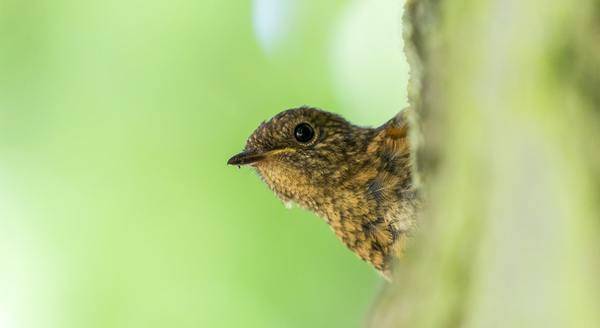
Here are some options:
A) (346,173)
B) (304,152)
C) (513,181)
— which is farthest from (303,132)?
(513,181)

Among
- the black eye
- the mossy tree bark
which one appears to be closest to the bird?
the black eye

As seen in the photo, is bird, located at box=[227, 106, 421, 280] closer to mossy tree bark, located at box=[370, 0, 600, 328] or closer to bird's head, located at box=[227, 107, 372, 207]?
bird's head, located at box=[227, 107, 372, 207]

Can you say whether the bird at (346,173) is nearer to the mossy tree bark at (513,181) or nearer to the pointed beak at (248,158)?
the pointed beak at (248,158)

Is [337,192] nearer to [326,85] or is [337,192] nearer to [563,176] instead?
[326,85]

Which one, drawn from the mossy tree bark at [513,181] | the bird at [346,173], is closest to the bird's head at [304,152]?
the bird at [346,173]

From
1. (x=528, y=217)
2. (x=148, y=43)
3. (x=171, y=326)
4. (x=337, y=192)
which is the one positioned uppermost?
(x=148, y=43)

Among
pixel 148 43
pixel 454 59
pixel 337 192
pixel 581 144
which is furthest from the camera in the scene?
pixel 148 43

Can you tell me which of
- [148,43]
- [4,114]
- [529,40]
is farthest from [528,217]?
[4,114]
